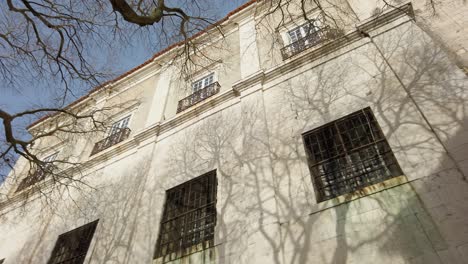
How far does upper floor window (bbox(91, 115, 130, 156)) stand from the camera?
37.3 feet

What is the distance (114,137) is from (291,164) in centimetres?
838

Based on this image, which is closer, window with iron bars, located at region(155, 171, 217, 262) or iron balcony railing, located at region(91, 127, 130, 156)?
window with iron bars, located at region(155, 171, 217, 262)

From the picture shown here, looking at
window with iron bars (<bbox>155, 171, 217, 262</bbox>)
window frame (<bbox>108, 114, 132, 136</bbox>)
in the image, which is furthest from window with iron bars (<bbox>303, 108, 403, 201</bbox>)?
window frame (<bbox>108, 114, 132, 136</bbox>)

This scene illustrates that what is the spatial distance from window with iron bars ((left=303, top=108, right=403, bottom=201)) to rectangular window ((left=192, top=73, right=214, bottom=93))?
550 cm

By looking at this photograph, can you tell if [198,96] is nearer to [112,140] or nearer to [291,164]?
[112,140]

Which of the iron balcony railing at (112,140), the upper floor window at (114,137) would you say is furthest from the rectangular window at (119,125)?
the iron balcony railing at (112,140)

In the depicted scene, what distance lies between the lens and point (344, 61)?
7402mm

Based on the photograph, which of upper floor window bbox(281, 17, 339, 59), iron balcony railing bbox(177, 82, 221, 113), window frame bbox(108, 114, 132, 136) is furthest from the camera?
window frame bbox(108, 114, 132, 136)

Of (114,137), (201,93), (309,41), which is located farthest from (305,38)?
(114,137)

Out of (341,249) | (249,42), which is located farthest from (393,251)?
(249,42)

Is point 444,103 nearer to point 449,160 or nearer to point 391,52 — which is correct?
point 449,160

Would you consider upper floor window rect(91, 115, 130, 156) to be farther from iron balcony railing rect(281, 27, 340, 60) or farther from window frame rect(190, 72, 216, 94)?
iron balcony railing rect(281, 27, 340, 60)

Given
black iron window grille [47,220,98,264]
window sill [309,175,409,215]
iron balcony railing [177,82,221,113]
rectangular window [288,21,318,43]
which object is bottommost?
window sill [309,175,409,215]

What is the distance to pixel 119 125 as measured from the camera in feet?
40.9
